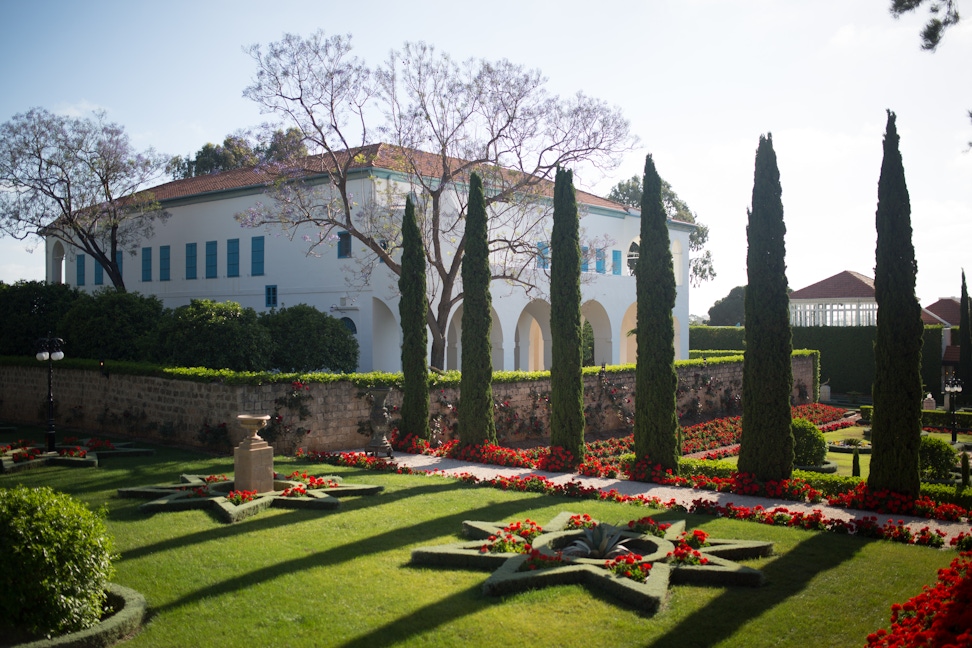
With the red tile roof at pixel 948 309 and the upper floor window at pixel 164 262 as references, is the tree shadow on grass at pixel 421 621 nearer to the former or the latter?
the upper floor window at pixel 164 262

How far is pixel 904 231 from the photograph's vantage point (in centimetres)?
1123

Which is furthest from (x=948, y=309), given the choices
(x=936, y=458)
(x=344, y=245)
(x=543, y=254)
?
(x=344, y=245)

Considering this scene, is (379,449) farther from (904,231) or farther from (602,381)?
(904,231)

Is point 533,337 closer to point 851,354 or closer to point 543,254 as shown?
point 851,354

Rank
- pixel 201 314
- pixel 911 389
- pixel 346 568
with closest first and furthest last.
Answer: pixel 346 568 → pixel 911 389 → pixel 201 314

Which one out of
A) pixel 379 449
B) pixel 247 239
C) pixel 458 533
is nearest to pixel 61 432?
pixel 379 449

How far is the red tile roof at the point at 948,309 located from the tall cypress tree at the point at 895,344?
3897cm

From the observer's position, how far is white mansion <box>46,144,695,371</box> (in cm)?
2433

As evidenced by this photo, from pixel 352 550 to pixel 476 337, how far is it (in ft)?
26.0

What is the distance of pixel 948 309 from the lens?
46625 mm

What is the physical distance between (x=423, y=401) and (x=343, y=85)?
9.41 meters

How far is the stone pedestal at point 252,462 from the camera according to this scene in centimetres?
1077

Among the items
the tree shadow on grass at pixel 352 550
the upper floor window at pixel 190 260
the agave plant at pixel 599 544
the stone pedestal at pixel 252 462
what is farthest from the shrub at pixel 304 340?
the agave plant at pixel 599 544

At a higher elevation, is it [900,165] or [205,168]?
[205,168]
